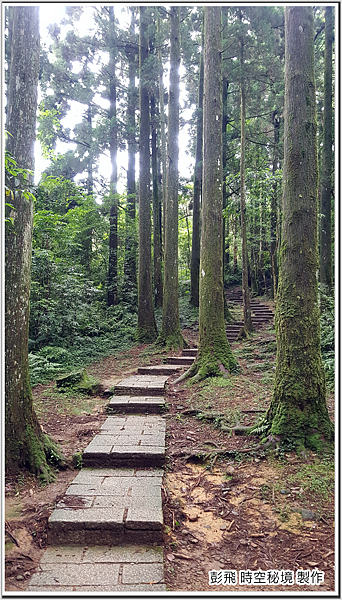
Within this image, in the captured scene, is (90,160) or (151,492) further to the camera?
(90,160)

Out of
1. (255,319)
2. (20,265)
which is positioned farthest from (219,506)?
(255,319)

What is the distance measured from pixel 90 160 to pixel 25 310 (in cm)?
1640

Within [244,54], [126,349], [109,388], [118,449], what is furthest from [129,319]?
[244,54]

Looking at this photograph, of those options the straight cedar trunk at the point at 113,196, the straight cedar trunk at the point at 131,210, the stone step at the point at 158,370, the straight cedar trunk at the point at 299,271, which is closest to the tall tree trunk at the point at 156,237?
the straight cedar trunk at the point at 131,210

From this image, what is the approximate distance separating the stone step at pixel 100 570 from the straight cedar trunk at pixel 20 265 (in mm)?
1061

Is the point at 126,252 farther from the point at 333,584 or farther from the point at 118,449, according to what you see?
the point at 333,584

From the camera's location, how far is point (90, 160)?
18.2 meters

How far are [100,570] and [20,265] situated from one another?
274 centimetres

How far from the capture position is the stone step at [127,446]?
4.07 metres

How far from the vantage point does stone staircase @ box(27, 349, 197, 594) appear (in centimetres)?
247

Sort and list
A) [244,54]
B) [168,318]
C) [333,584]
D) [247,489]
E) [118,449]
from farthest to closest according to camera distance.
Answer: [244,54]
[168,318]
[118,449]
[247,489]
[333,584]

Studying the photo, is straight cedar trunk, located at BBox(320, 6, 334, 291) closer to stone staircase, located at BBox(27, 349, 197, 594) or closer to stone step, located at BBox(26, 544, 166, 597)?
stone staircase, located at BBox(27, 349, 197, 594)

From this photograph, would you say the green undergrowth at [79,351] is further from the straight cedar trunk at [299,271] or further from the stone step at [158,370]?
the straight cedar trunk at [299,271]

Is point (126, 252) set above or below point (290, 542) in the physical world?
above
